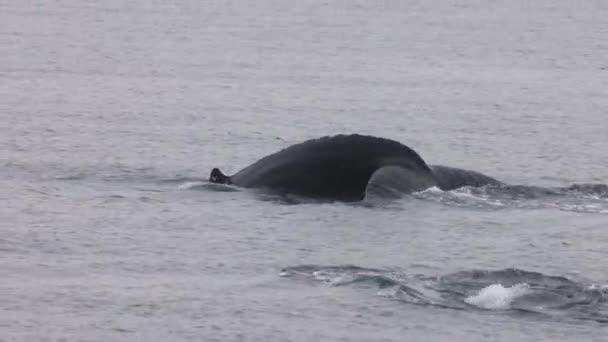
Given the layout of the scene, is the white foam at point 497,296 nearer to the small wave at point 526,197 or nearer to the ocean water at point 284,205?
the ocean water at point 284,205

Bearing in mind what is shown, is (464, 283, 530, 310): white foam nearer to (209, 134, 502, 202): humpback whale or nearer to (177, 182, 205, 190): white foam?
(209, 134, 502, 202): humpback whale

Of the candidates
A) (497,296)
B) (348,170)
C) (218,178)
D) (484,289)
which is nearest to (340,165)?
(348,170)

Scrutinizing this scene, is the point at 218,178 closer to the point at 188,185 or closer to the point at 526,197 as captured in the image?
the point at 188,185

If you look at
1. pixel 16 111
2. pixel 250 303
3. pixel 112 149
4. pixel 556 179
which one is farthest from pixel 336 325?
pixel 16 111

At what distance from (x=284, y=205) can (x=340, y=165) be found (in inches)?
31.0

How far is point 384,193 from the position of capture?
16047 mm

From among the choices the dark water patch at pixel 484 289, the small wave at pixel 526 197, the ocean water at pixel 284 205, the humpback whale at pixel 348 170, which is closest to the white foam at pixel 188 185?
the ocean water at pixel 284 205

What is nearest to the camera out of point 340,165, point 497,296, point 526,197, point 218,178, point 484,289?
point 497,296

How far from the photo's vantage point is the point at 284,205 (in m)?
15.9

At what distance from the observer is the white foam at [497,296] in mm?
11891

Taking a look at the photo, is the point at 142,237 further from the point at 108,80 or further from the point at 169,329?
the point at 108,80

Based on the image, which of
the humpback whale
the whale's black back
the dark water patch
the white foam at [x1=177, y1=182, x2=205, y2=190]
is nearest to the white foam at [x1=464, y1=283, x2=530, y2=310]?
the dark water patch

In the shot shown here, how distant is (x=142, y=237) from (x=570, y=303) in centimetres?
407

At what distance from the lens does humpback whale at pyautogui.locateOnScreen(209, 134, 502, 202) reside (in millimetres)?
16203
